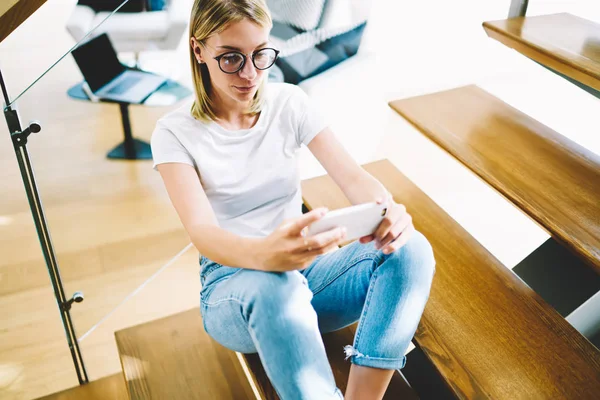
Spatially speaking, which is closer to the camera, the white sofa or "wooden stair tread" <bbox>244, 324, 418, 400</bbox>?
"wooden stair tread" <bbox>244, 324, 418, 400</bbox>

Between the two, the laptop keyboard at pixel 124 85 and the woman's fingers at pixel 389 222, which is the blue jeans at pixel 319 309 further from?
the laptop keyboard at pixel 124 85

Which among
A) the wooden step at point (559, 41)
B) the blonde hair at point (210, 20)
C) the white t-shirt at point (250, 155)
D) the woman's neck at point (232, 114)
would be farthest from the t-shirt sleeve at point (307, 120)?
the wooden step at point (559, 41)

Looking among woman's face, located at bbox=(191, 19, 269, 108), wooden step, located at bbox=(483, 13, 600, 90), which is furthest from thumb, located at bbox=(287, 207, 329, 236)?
wooden step, located at bbox=(483, 13, 600, 90)

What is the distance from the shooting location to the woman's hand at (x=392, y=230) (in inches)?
40.3

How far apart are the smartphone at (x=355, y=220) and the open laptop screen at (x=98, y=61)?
29.5 inches

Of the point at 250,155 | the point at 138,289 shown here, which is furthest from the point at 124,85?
the point at 250,155

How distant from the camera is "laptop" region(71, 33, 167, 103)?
1.38 m

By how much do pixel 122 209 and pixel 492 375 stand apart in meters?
1.56

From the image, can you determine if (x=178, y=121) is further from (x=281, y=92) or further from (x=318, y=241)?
(x=318, y=241)

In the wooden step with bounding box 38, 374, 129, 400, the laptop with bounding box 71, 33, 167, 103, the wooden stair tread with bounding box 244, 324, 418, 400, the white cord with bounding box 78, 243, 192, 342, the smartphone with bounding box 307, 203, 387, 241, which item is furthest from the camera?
the white cord with bounding box 78, 243, 192, 342

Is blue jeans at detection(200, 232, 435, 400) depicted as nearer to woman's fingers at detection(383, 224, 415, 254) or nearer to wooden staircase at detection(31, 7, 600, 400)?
woman's fingers at detection(383, 224, 415, 254)

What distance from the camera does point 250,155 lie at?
1.20m

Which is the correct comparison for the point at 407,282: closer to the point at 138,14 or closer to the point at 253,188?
the point at 253,188

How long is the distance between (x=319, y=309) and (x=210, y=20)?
26.1 inches
